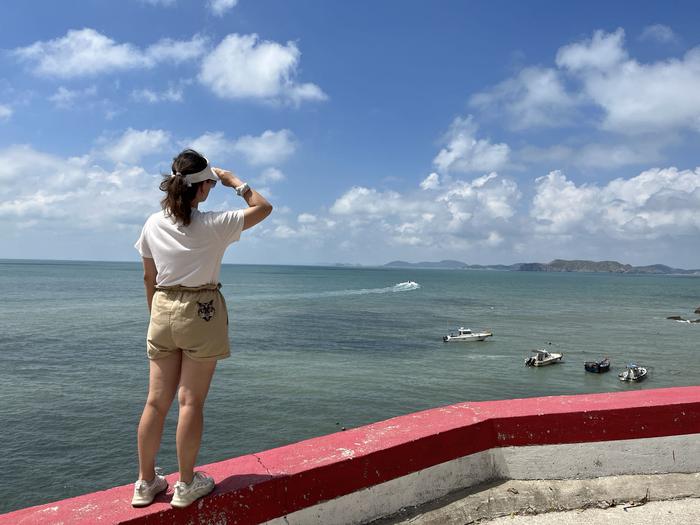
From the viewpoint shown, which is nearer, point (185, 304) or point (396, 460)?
point (185, 304)

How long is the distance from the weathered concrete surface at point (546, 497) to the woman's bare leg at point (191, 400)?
111 centimetres

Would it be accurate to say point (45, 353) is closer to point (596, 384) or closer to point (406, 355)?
point (406, 355)

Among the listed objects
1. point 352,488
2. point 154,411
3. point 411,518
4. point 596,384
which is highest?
point 154,411

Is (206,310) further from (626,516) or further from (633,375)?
(633,375)

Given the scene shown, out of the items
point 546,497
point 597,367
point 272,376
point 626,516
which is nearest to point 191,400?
point 546,497

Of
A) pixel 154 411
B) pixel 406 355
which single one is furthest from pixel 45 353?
pixel 154 411

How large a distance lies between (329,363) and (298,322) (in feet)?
69.4

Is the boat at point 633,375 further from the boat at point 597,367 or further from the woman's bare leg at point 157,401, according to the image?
the woman's bare leg at point 157,401

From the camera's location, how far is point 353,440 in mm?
3084

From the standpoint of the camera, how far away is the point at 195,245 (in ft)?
8.69

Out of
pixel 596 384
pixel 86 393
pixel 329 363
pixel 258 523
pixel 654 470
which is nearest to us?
pixel 258 523

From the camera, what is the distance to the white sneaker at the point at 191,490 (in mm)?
2480

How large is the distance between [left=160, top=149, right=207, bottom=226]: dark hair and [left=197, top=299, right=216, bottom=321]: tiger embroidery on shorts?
1.33 ft

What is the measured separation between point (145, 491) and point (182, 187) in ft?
4.77
